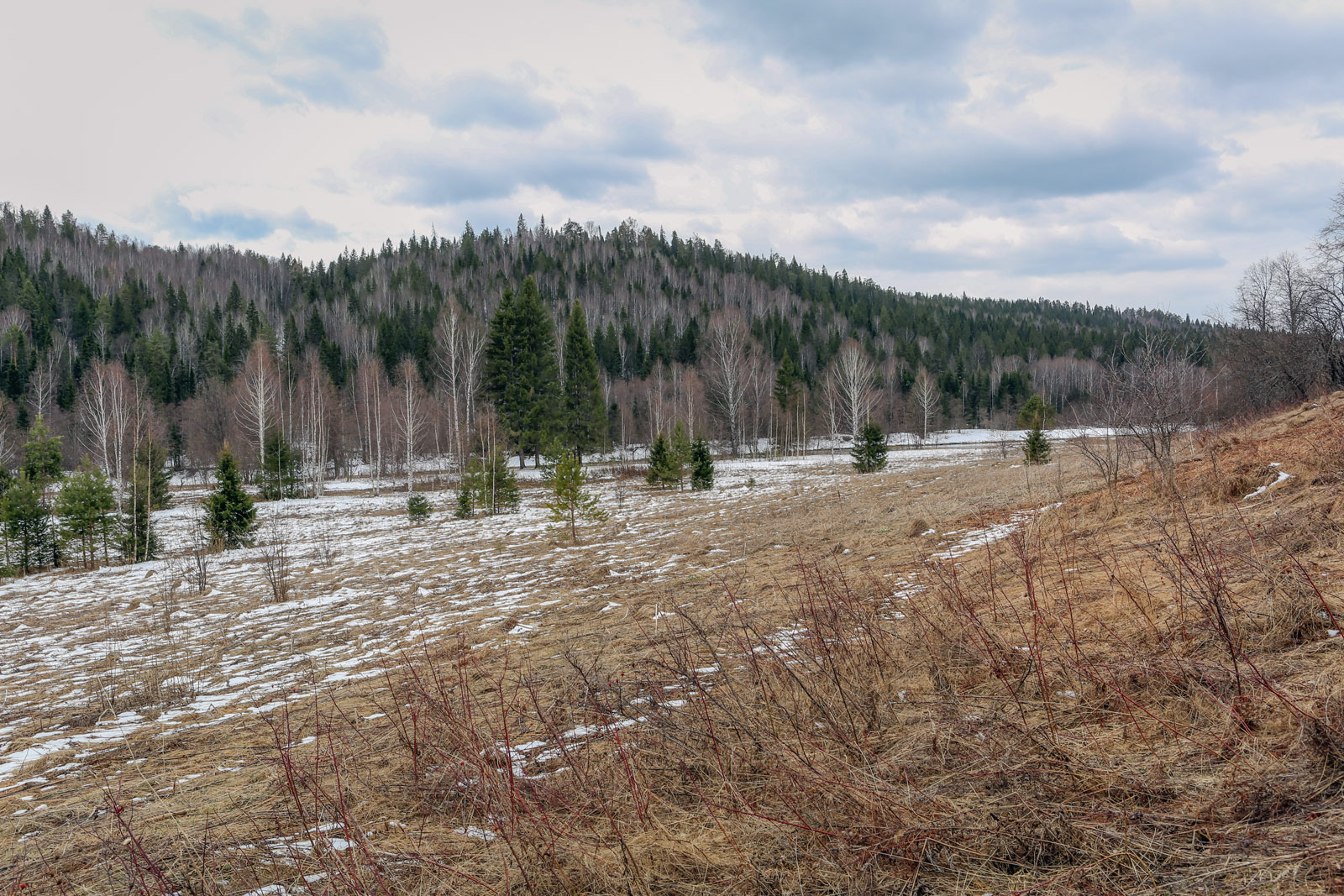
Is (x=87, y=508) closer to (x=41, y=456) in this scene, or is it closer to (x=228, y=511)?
(x=228, y=511)

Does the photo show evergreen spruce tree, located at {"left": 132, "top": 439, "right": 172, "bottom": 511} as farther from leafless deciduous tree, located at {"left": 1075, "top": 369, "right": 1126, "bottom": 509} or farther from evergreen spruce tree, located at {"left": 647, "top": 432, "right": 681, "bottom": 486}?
leafless deciduous tree, located at {"left": 1075, "top": 369, "right": 1126, "bottom": 509}

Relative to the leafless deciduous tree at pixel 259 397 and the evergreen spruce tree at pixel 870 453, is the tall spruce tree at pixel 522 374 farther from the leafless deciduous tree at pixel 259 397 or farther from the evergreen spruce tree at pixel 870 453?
the evergreen spruce tree at pixel 870 453

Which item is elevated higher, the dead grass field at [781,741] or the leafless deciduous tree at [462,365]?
the leafless deciduous tree at [462,365]

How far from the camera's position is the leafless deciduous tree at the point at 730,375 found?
46.4 meters

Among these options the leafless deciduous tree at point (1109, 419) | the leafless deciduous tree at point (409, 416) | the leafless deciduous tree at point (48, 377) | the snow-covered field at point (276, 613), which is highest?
the leafless deciduous tree at point (48, 377)

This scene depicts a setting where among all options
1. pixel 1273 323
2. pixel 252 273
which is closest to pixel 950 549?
pixel 1273 323

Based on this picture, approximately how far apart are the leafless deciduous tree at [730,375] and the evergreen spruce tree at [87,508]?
34060 mm

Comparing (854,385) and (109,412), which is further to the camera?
(854,385)

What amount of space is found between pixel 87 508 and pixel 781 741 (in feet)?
67.1

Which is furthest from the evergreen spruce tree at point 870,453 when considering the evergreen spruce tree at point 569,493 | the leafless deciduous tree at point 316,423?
the leafless deciduous tree at point 316,423

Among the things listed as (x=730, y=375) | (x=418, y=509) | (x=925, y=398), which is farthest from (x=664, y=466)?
(x=925, y=398)

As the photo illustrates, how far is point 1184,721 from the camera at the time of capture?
109 inches

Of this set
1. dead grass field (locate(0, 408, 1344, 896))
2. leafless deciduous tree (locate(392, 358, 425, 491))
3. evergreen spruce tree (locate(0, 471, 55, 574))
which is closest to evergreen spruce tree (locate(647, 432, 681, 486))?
leafless deciduous tree (locate(392, 358, 425, 491))

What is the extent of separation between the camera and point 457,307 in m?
50.5
